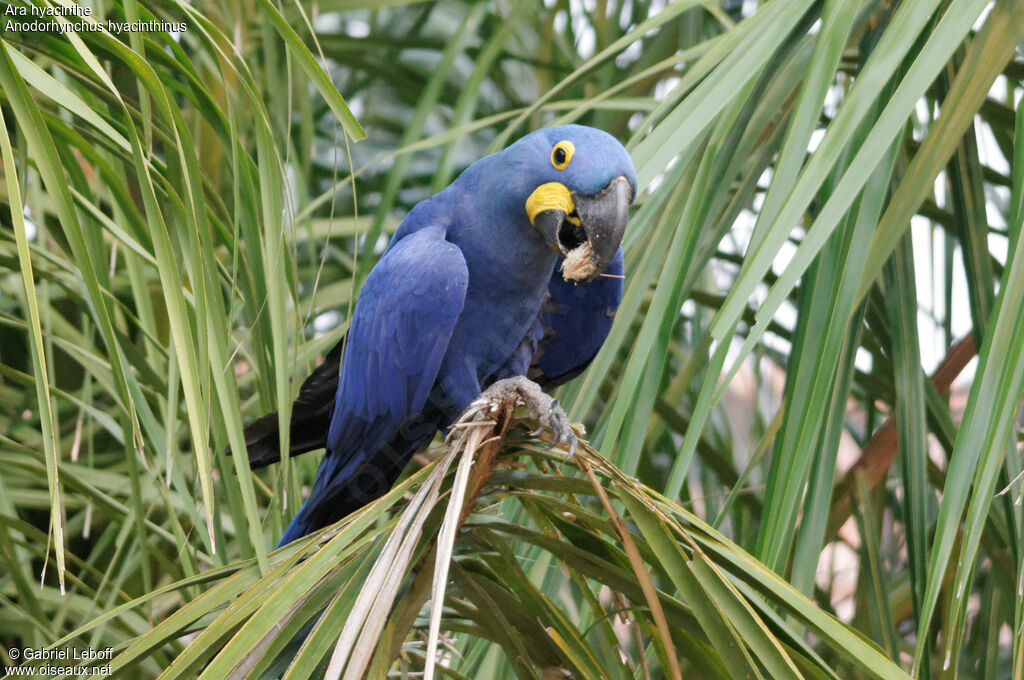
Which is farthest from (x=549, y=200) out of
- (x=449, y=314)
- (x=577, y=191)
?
(x=449, y=314)

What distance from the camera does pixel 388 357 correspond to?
1.05 m

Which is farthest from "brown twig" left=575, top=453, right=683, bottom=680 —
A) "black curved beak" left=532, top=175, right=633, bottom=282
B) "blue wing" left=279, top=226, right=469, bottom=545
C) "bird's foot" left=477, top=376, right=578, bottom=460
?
"blue wing" left=279, top=226, right=469, bottom=545

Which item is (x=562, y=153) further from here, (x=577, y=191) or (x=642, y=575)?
(x=642, y=575)

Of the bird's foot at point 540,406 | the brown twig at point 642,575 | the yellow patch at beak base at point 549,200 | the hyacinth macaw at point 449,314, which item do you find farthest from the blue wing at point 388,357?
the brown twig at point 642,575

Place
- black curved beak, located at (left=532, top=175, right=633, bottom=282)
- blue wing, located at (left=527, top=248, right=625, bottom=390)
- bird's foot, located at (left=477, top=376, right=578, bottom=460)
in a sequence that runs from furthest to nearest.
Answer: blue wing, located at (left=527, top=248, right=625, bottom=390) → black curved beak, located at (left=532, top=175, right=633, bottom=282) → bird's foot, located at (left=477, top=376, right=578, bottom=460)

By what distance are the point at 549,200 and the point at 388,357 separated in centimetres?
27

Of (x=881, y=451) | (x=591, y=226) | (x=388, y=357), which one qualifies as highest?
(x=591, y=226)

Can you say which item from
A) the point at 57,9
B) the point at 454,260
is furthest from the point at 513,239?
the point at 57,9

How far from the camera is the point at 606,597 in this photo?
2291 mm

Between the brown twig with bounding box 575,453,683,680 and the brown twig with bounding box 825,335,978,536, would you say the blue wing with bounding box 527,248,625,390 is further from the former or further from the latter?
the brown twig with bounding box 575,453,683,680

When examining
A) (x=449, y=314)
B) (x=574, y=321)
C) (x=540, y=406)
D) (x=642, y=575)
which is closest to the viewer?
(x=642, y=575)

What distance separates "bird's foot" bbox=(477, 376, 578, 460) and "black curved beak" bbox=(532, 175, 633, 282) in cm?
15

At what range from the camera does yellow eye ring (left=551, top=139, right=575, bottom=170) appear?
908 millimetres

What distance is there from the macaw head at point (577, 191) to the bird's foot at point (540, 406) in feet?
0.50
